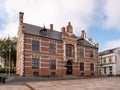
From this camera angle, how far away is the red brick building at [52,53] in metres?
39.6

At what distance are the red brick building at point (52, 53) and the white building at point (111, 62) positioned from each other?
Result: 10.7m

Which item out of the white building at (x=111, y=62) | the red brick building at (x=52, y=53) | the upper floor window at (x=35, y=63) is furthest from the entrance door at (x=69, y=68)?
the white building at (x=111, y=62)

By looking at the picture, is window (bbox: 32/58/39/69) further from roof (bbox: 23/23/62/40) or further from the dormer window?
the dormer window

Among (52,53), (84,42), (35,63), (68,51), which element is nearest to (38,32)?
(52,53)

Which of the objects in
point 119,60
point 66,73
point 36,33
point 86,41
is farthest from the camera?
point 119,60

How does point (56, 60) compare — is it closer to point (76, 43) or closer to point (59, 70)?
point (59, 70)

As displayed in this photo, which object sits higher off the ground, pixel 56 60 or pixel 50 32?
pixel 50 32

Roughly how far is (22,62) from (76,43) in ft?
51.1

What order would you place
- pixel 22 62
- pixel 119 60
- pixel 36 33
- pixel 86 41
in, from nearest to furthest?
pixel 22 62 → pixel 36 33 → pixel 86 41 → pixel 119 60

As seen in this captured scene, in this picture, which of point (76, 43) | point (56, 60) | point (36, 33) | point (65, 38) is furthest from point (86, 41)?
point (36, 33)

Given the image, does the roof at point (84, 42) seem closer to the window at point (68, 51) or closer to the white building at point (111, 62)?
the window at point (68, 51)

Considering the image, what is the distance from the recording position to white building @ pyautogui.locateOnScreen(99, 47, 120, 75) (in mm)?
60969

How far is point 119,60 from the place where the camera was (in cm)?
6197

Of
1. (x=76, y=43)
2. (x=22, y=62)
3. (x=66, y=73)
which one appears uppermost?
(x=76, y=43)
